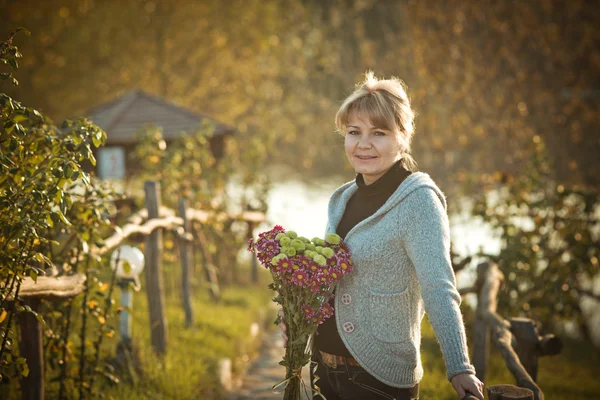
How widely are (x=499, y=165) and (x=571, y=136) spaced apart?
1215mm

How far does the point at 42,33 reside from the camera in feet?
40.3

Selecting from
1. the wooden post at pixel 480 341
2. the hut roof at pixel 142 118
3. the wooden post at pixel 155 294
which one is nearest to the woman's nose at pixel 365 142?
the wooden post at pixel 480 341

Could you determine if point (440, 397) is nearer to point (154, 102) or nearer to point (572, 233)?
point (572, 233)

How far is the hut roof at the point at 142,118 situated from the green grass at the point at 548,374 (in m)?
5.31

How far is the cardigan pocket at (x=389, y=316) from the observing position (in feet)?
7.41

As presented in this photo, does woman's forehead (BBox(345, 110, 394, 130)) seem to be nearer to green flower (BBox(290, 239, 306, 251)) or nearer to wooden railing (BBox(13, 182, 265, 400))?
green flower (BBox(290, 239, 306, 251))

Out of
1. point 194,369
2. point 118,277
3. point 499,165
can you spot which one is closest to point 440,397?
point 194,369

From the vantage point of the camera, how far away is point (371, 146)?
2.37 meters

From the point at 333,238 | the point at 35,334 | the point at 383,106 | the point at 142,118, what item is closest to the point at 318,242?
the point at 333,238

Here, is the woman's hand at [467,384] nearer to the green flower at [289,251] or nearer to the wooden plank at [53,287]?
the green flower at [289,251]

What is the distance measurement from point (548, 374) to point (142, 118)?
23.7ft

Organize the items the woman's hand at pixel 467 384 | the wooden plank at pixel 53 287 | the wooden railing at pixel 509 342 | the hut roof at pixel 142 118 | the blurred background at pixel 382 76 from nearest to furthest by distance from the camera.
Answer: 1. the woman's hand at pixel 467 384
2. the wooden railing at pixel 509 342
3. the wooden plank at pixel 53 287
4. the blurred background at pixel 382 76
5. the hut roof at pixel 142 118

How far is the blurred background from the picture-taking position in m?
6.28

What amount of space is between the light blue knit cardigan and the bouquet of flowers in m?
0.09
